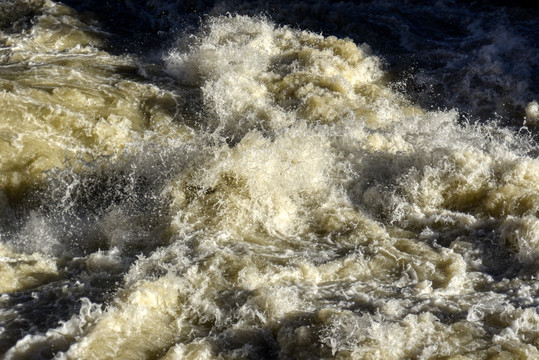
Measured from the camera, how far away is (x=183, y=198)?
15.3 feet

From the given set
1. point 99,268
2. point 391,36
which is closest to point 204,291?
point 99,268

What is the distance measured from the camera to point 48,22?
9.23 metres

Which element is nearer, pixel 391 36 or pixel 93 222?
pixel 93 222

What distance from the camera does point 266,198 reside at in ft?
15.3

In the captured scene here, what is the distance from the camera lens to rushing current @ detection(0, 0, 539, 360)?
3.21m

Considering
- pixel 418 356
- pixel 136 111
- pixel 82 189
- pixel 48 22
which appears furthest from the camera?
pixel 48 22

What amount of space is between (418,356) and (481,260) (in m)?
1.36

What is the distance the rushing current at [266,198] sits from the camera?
10.5 feet

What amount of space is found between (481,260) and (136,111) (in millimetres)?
4233

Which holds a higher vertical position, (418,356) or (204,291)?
(418,356)

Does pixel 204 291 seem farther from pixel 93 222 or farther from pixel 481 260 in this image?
pixel 481 260

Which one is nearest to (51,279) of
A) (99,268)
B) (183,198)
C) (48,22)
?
(99,268)

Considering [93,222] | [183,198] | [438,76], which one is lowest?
[93,222]

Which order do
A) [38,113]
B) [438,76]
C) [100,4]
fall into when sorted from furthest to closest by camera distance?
[100,4] → [438,76] → [38,113]
